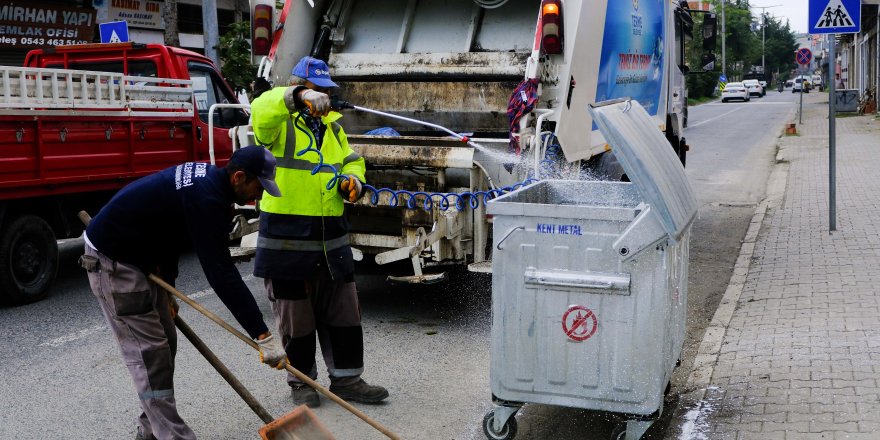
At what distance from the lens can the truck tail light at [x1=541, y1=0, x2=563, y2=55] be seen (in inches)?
252

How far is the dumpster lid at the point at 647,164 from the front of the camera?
395 cm

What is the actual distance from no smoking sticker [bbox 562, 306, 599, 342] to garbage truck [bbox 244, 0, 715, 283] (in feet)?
7.12

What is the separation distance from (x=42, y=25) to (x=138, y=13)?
9.73 feet

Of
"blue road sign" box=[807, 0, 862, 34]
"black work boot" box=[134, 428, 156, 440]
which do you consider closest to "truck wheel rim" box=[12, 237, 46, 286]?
"black work boot" box=[134, 428, 156, 440]

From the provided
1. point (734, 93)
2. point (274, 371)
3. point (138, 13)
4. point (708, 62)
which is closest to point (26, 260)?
point (274, 371)

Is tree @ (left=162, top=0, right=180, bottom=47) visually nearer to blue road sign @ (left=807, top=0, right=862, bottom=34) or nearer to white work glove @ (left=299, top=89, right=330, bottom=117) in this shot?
blue road sign @ (left=807, top=0, right=862, bottom=34)

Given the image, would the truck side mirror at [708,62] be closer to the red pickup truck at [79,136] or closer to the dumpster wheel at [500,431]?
the red pickup truck at [79,136]

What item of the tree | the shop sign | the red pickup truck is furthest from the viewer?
the shop sign

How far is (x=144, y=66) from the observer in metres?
9.51

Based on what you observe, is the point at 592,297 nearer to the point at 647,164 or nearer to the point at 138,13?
the point at 647,164

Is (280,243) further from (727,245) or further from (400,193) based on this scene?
(727,245)

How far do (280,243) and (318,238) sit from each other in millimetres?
197

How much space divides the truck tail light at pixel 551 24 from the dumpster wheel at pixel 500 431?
2984 mm

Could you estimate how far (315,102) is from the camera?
4645 millimetres
